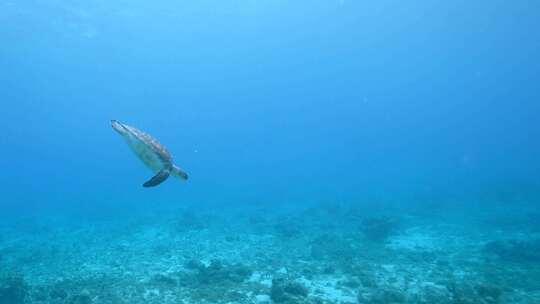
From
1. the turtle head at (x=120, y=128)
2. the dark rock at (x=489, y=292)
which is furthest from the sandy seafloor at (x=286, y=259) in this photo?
the turtle head at (x=120, y=128)

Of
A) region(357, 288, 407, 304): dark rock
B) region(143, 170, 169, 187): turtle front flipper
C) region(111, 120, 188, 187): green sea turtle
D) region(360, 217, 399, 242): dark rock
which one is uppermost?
region(360, 217, 399, 242): dark rock

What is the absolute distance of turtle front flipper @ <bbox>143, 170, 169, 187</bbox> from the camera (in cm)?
485

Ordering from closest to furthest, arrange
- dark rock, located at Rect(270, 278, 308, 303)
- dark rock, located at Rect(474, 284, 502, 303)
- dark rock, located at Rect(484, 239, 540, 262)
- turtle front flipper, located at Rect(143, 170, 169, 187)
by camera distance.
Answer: turtle front flipper, located at Rect(143, 170, 169, 187)
dark rock, located at Rect(474, 284, 502, 303)
dark rock, located at Rect(270, 278, 308, 303)
dark rock, located at Rect(484, 239, 540, 262)

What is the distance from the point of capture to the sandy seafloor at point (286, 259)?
12531 millimetres

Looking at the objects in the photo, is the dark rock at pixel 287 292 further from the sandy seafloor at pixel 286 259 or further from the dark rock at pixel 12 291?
the dark rock at pixel 12 291

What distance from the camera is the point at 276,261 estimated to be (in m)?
16.4

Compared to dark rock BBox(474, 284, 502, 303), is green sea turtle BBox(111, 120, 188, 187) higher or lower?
lower

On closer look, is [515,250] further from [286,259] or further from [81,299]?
[81,299]

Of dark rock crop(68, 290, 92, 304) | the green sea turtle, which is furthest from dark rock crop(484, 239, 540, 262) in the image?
dark rock crop(68, 290, 92, 304)

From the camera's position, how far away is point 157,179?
193 inches

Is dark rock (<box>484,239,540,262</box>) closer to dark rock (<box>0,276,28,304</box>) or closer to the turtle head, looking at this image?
the turtle head

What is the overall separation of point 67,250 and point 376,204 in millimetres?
24730

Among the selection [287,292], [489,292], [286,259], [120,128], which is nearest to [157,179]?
[120,128]

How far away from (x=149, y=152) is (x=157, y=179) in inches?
15.3
